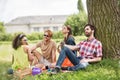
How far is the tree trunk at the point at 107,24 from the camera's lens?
1001 cm

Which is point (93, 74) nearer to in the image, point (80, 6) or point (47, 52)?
point (47, 52)

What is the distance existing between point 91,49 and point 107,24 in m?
1.44

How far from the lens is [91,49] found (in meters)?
8.89

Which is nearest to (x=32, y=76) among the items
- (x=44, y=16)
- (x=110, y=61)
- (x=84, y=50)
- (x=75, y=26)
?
(x=84, y=50)

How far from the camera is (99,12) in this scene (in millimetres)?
10164

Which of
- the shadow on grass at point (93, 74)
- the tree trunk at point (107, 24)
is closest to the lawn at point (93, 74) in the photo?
the shadow on grass at point (93, 74)

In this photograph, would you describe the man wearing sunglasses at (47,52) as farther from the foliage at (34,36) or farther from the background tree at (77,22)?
the background tree at (77,22)

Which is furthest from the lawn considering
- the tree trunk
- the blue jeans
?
the tree trunk

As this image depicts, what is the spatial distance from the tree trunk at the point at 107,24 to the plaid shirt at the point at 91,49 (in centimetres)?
107

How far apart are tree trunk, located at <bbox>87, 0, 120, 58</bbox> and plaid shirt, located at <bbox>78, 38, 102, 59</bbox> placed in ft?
3.52

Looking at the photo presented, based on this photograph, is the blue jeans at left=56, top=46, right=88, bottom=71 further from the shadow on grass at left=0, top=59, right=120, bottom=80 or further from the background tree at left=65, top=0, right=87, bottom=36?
the background tree at left=65, top=0, right=87, bottom=36

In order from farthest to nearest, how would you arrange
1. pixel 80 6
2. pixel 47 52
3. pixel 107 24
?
pixel 80 6, pixel 107 24, pixel 47 52

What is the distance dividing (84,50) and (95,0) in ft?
5.69

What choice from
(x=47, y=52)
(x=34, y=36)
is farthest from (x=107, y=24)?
(x=34, y=36)
